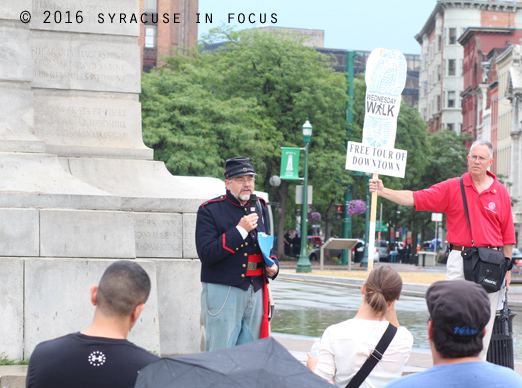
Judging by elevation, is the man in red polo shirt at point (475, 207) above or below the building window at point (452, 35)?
below

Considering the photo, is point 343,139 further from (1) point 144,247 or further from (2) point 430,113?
(2) point 430,113

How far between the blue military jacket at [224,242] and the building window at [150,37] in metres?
72.1

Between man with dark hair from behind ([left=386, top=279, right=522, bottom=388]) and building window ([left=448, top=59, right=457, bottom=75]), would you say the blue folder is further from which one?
building window ([left=448, top=59, right=457, bottom=75])

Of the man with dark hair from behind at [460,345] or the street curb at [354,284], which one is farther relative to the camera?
the street curb at [354,284]

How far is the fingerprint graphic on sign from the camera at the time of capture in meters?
14.5

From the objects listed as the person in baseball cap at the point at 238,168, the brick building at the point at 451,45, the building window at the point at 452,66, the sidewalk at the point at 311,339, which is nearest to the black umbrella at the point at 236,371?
the person in baseball cap at the point at 238,168

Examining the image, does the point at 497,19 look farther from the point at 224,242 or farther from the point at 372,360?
the point at 372,360

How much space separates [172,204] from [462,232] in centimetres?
299

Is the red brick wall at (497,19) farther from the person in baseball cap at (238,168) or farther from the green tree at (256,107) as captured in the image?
the person in baseball cap at (238,168)

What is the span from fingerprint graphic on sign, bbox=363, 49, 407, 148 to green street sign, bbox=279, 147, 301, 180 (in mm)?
23423

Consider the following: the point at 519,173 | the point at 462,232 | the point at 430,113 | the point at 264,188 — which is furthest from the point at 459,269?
the point at 430,113

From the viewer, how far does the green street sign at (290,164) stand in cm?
3841

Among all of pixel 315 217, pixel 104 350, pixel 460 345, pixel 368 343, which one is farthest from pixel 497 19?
pixel 460 345

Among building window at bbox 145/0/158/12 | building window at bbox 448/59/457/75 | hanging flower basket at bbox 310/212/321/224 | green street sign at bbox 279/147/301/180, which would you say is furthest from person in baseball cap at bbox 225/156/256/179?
building window at bbox 448/59/457/75
